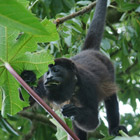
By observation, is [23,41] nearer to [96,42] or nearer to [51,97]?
[51,97]

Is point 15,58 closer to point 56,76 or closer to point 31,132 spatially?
point 56,76

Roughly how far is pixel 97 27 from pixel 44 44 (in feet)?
2.26

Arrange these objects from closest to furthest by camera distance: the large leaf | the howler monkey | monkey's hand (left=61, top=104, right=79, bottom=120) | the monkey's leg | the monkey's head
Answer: the large leaf < monkey's hand (left=61, top=104, right=79, bottom=120) < the monkey's head < the howler monkey < the monkey's leg

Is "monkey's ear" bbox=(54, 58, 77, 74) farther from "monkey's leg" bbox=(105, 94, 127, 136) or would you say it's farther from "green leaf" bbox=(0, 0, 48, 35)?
"green leaf" bbox=(0, 0, 48, 35)

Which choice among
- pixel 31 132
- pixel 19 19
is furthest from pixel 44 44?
pixel 19 19

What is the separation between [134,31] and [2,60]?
2050 millimetres

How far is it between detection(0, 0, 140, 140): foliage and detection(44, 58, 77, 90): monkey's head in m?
0.16

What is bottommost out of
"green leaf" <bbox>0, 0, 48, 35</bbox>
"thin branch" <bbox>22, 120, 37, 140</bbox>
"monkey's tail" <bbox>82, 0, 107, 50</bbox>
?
"thin branch" <bbox>22, 120, 37, 140</bbox>

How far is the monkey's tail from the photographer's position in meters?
3.01

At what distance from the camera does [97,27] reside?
10.8 feet

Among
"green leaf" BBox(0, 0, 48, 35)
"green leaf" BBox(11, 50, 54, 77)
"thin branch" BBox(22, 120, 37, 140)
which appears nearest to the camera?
"green leaf" BBox(0, 0, 48, 35)

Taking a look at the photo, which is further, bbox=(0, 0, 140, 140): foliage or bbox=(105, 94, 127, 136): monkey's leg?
bbox=(105, 94, 127, 136): monkey's leg

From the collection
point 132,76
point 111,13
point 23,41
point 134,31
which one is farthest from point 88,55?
point 23,41

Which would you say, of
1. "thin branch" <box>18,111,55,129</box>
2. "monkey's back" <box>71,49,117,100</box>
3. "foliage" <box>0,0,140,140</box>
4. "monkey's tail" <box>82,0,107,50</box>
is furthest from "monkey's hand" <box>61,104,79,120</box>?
"thin branch" <box>18,111,55,129</box>
